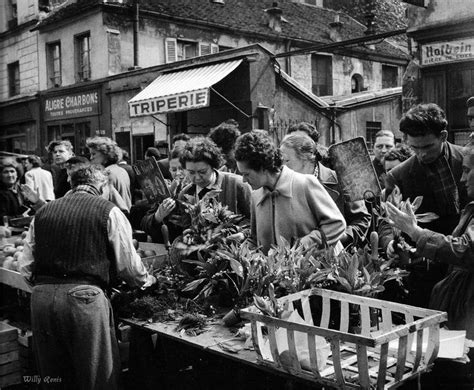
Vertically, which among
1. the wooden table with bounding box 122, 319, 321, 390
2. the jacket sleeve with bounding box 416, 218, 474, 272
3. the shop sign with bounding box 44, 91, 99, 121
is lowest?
the wooden table with bounding box 122, 319, 321, 390

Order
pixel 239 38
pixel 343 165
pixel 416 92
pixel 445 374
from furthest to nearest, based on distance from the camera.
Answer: pixel 239 38
pixel 416 92
pixel 343 165
pixel 445 374

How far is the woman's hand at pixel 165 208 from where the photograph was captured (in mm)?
3861

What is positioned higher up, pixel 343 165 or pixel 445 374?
pixel 343 165

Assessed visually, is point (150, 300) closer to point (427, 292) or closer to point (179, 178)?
point (179, 178)

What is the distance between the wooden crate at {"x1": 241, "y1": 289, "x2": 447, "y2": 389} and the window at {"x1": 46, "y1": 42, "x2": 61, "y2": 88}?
1852 centimetres

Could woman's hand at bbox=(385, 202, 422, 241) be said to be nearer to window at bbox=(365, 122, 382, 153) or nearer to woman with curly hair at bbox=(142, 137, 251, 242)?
woman with curly hair at bbox=(142, 137, 251, 242)

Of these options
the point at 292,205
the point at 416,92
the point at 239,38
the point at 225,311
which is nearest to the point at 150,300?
the point at 225,311

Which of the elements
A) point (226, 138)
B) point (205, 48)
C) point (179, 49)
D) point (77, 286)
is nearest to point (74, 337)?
point (77, 286)

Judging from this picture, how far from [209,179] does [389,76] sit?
71.9 ft

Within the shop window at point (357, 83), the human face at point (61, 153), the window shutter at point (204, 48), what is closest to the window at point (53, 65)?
the window shutter at point (204, 48)

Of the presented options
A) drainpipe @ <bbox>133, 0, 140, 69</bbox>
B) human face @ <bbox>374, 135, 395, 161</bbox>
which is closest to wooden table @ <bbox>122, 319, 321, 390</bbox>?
human face @ <bbox>374, 135, 395, 161</bbox>

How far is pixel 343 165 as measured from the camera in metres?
3.85

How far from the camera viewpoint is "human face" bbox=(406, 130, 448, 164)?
3436 millimetres

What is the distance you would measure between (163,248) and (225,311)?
1.32 metres
